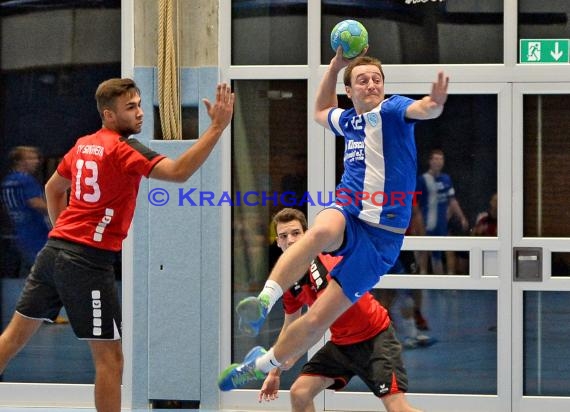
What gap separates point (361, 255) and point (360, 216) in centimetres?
22

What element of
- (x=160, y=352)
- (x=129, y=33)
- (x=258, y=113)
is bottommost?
(x=160, y=352)

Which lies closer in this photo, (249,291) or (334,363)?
(334,363)

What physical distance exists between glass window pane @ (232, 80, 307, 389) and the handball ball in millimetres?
2274

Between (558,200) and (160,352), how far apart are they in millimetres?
3146

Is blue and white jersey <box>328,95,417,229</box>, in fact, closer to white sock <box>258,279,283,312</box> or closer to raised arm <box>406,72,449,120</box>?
raised arm <box>406,72,449,120</box>

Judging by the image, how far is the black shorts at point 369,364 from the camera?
266 inches

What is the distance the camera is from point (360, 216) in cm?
676

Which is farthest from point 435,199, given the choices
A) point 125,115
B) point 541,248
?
point 125,115

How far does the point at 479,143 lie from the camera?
9.20 m

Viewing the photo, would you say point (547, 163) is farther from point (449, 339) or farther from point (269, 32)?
point (269, 32)

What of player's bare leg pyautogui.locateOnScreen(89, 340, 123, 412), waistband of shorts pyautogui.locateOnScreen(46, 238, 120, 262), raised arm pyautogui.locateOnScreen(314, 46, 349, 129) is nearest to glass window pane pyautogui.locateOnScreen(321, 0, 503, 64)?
raised arm pyautogui.locateOnScreen(314, 46, 349, 129)

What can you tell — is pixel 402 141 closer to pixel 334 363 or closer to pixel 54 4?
pixel 334 363

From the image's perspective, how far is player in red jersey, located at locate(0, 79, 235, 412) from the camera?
6703 mm

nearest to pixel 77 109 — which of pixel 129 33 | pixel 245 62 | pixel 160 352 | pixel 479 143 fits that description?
pixel 129 33
